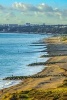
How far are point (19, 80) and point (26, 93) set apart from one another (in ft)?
60.3

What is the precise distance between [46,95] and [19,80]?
20.4 meters

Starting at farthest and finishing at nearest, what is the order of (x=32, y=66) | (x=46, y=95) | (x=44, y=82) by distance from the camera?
(x=32, y=66) → (x=44, y=82) → (x=46, y=95)

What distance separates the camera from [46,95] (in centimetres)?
3447

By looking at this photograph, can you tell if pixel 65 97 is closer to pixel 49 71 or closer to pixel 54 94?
pixel 54 94

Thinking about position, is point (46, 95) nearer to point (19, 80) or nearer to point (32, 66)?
point (19, 80)

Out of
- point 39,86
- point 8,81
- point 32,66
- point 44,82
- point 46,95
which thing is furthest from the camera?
point 32,66

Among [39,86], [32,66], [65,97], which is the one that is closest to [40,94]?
[65,97]

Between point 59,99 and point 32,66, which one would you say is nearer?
point 59,99

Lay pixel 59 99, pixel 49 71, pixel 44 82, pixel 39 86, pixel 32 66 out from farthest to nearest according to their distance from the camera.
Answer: pixel 32 66
pixel 49 71
pixel 44 82
pixel 39 86
pixel 59 99

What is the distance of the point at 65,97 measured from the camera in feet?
108

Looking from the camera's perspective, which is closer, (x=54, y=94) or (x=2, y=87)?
(x=54, y=94)

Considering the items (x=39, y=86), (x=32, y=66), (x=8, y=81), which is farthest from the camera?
(x=32, y=66)

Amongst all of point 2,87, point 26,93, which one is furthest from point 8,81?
point 26,93

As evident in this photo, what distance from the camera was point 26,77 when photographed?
56938 millimetres
